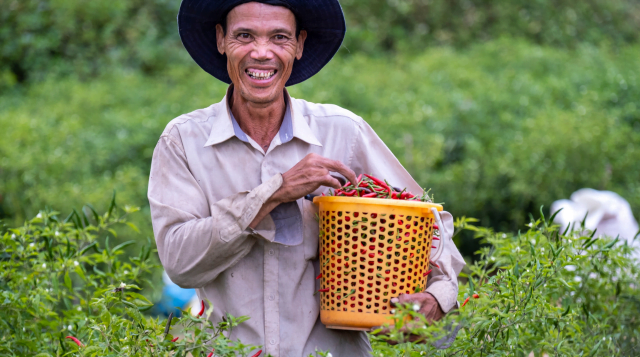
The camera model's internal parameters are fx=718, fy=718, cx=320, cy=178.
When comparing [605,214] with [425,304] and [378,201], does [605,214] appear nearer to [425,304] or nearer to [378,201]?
[425,304]

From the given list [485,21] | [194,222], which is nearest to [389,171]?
[194,222]

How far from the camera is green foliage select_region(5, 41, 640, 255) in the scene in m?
5.82

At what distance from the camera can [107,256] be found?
2850 millimetres

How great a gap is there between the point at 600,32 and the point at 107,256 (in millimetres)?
11157

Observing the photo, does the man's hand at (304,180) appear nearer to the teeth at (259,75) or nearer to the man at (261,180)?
the man at (261,180)

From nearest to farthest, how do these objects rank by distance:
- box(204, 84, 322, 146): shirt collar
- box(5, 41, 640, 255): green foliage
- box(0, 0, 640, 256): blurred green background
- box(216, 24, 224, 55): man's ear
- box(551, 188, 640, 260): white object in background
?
box(204, 84, 322, 146): shirt collar, box(216, 24, 224, 55): man's ear, box(551, 188, 640, 260): white object in background, box(5, 41, 640, 255): green foliage, box(0, 0, 640, 256): blurred green background

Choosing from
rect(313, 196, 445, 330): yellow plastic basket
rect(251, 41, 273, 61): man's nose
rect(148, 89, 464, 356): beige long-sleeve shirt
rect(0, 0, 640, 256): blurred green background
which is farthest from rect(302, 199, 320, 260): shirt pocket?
rect(0, 0, 640, 256): blurred green background

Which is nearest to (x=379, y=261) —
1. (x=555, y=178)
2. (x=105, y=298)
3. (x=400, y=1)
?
(x=105, y=298)

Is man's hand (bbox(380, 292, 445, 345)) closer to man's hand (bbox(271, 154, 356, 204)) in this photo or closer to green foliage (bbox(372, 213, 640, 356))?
green foliage (bbox(372, 213, 640, 356))

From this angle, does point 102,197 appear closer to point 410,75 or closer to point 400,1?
point 410,75

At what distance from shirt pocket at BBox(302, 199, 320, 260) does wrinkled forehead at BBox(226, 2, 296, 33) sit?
57cm

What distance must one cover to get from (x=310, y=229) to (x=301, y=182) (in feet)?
1.02

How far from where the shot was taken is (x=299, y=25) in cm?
241

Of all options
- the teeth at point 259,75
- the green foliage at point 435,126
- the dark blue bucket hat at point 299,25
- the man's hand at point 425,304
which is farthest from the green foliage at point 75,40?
the man's hand at point 425,304
